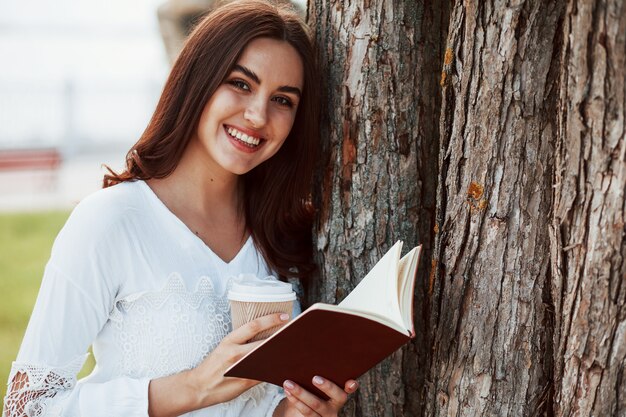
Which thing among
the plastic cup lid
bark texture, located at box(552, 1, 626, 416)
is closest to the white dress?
the plastic cup lid

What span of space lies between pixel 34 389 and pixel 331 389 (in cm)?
79

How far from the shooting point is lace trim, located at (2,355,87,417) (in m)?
2.07

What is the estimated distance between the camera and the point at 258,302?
2033 millimetres

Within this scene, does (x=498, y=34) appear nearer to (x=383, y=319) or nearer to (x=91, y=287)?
(x=383, y=319)

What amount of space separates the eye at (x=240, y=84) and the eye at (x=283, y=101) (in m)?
0.11

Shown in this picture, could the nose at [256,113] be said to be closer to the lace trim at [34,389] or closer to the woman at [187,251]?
the woman at [187,251]

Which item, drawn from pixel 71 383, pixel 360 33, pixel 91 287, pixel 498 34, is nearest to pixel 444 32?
pixel 360 33

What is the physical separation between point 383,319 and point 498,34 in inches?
28.5

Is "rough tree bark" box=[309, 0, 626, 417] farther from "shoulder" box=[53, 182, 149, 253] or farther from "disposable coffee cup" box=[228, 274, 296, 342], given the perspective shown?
"shoulder" box=[53, 182, 149, 253]

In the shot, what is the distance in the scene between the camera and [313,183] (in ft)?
8.16

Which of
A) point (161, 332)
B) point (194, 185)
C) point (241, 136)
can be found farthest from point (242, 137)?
point (161, 332)

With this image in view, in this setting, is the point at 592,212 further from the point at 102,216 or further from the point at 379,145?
the point at 102,216

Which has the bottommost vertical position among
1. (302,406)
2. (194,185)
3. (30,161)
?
(30,161)

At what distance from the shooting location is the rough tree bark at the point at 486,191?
1.67 meters
